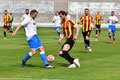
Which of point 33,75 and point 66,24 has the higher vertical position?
point 66,24

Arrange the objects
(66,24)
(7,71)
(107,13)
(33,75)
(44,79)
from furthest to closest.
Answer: (107,13)
(66,24)
(7,71)
(33,75)
(44,79)

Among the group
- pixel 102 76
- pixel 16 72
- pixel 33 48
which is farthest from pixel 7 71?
pixel 102 76

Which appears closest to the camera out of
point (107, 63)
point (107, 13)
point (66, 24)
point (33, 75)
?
point (33, 75)

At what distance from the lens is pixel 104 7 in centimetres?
5825

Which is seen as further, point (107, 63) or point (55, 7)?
point (55, 7)

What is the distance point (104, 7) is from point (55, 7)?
8.20 m

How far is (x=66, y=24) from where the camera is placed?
41.3 feet

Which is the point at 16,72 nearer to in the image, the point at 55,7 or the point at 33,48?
the point at 33,48

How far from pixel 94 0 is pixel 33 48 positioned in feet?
156

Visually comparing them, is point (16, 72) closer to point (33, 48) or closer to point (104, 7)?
point (33, 48)

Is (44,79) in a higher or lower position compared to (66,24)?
lower

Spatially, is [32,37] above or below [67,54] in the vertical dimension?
above

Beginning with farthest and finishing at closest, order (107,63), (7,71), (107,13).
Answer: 1. (107,13)
2. (107,63)
3. (7,71)

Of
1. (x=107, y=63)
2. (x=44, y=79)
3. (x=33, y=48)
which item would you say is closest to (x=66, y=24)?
(x=33, y=48)
